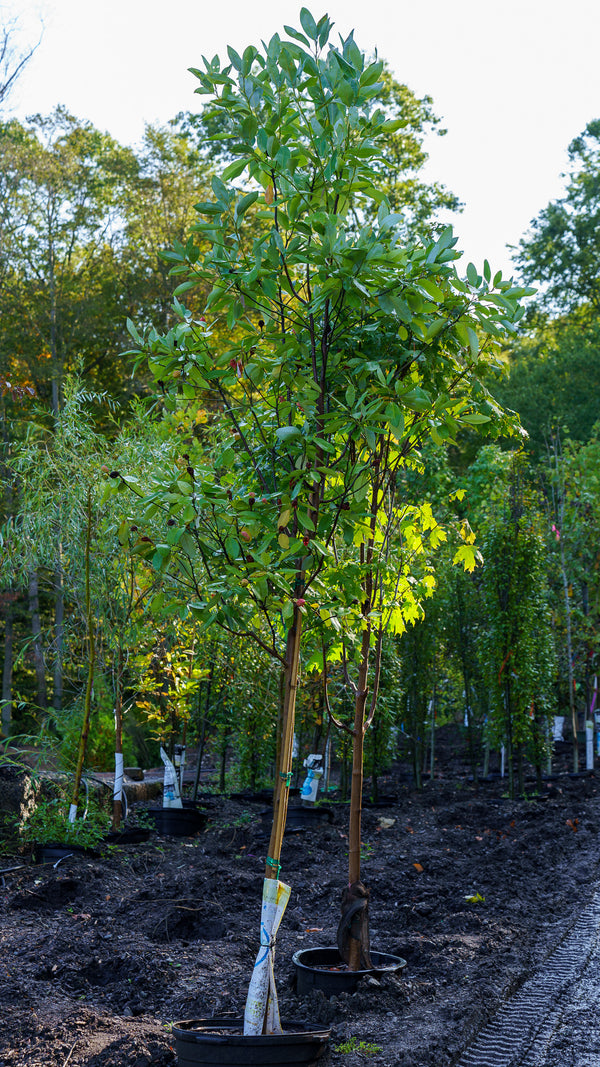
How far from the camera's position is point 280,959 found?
13.1 feet

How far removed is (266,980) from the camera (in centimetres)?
256

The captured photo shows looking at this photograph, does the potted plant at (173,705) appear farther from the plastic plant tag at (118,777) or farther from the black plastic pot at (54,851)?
the black plastic pot at (54,851)

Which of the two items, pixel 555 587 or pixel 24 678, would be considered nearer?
pixel 555 587

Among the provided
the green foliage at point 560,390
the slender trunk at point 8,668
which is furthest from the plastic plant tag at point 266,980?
the green foliage at point 560,390

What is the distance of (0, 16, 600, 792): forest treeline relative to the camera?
2797 mm

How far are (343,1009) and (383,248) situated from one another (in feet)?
8.85

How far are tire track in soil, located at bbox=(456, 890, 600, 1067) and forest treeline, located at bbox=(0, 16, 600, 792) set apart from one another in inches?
48.6

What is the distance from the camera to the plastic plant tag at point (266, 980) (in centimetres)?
254

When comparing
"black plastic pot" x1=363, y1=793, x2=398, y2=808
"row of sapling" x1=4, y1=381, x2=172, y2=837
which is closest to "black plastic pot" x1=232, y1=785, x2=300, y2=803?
"black plastic pot" x1=363, y1=793, x2=398, y2=808

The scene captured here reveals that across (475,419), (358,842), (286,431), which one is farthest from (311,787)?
(286,431)

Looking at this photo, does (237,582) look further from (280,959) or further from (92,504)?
(92,504)

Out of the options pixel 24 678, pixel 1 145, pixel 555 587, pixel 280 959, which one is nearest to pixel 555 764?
pixel 555 587

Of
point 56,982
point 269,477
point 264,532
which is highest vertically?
point 269,477

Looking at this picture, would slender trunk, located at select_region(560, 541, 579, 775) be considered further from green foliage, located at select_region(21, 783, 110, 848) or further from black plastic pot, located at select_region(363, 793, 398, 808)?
green foliage, located at select_region(21, 783, 110, 848)
